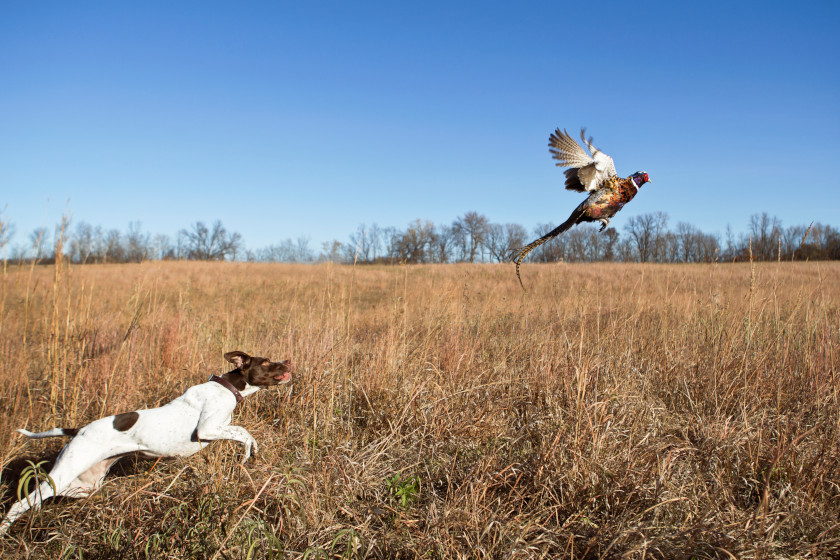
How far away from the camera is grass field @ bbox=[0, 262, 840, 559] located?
1.94 m

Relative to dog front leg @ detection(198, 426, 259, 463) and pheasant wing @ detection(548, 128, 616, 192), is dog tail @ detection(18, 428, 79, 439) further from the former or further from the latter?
pheasant wing @ detection(548, 128, 616, 192)

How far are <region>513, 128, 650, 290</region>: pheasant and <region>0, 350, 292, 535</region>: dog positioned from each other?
1.83 metres

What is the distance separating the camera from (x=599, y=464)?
7.60 ft

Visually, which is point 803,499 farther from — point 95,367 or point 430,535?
point 95,367

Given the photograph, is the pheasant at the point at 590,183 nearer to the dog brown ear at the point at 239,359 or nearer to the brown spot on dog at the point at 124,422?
the dog brown ear at the point at 239,359

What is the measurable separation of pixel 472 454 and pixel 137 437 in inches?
75.5

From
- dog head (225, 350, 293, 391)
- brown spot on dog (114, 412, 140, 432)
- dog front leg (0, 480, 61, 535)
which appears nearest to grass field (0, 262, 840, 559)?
dog front leg (0, 480, 61, 535)

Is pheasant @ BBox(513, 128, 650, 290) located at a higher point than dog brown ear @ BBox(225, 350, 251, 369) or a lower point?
higher

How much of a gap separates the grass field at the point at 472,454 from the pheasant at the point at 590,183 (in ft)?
4.04

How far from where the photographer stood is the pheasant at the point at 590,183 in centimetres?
179

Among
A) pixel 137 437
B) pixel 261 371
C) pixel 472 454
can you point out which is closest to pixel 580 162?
pixel 472 454

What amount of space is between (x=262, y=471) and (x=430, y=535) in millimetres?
1036

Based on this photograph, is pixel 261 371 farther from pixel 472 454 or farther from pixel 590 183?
pixel 590 183

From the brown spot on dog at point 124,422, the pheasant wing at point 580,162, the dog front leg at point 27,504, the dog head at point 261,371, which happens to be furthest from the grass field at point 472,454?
the pheasant wing at point 580,162
